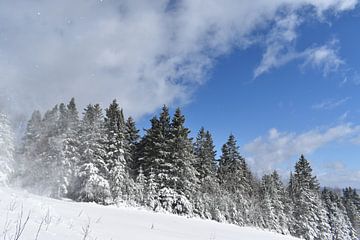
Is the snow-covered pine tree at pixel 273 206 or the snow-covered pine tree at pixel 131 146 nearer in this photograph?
the snow-covered pine tree at pixel 131 146

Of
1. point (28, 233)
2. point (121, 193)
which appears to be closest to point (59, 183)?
point (121, 193)

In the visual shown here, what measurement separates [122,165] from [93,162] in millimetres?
3060

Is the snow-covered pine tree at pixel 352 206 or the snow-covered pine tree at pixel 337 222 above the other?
the snow-covered pine tree at pixel 352 206

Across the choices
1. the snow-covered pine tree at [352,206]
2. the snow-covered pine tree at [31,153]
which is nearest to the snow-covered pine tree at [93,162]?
the snow-covered pine tree at [31,153]

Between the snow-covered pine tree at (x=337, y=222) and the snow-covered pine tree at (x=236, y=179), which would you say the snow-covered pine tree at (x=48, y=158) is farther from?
the snow-covered pine tree at (x=337, y=222)

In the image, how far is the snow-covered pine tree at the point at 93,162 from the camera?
98.4 feet

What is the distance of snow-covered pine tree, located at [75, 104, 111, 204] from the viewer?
29984mm

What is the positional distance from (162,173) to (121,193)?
15.6ft

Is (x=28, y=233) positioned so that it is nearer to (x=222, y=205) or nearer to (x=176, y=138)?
(x=176, y=138)

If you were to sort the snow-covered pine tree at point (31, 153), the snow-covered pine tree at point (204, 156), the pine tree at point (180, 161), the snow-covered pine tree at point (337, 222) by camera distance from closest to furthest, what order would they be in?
the pine tree at point (180, 161) → the snow-covered pine tree at point (31, 153) → the snow-covered pine tree at point (204, 156) → the snow-covered pine tree at point (337, 222)

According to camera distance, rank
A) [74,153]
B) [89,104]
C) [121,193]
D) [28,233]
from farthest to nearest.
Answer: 1. [89,104]
2. [74,153]
3. [121,193]
4. [28,233]

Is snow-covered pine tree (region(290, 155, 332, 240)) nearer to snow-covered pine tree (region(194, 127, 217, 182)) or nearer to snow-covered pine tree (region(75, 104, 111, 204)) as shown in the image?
snow-covered pine tree (region(194, 127, 217, 182))

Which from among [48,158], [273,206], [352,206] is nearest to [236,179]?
[273,206]

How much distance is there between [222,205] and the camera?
1641 inches
